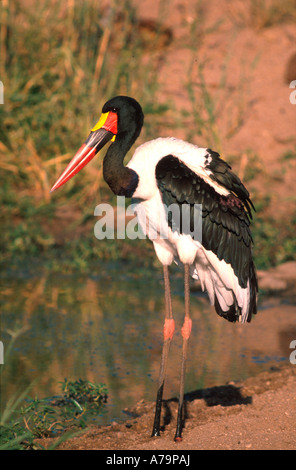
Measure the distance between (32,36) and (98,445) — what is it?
5481 mm

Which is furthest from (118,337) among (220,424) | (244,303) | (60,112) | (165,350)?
(60,112)

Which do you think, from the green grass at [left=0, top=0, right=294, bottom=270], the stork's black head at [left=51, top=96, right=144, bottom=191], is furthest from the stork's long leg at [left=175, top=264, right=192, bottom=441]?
the green grass at [left=0, top=0, right=294, bottom=270]

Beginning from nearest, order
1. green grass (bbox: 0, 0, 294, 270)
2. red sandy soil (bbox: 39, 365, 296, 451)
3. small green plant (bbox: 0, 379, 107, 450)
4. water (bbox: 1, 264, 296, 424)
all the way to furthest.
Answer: red sandy soil (bbox: 39, 365, 296, 451) < small green plant (bbox: 0, 379, 107, 450) < water (bbox: 1, 264, 296, 424) < green grass (bbox: 0, 0, 294, 270)

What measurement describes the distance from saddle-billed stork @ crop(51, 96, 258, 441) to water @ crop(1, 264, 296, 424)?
814mm

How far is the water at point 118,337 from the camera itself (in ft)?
15.2

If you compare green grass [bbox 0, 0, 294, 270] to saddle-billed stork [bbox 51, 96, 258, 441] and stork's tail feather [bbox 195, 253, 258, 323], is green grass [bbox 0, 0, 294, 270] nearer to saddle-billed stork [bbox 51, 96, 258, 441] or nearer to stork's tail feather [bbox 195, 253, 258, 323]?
stork's tail feather [bbox 195, 253, 258, 323]

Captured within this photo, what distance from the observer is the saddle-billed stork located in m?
3.69

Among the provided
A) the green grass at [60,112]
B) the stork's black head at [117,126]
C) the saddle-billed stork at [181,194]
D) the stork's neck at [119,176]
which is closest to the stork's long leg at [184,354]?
the saddle-billed stork at [181,194]

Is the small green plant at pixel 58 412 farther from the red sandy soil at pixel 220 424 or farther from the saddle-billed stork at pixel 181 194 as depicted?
the saddle-billed stork at pixel 181 194

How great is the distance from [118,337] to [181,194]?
1909 millimetres

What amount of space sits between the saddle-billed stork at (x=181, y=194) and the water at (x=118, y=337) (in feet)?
2.67

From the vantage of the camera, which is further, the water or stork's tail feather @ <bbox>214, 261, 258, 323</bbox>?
the water

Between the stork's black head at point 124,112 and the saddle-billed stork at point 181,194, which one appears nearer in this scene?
the saddle-billed stork at point 181,194

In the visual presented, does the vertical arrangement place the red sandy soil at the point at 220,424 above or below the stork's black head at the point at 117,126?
below
